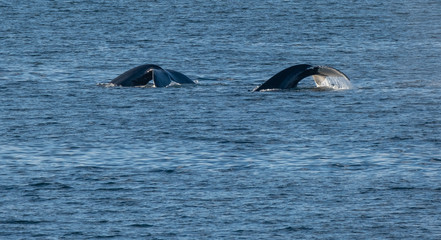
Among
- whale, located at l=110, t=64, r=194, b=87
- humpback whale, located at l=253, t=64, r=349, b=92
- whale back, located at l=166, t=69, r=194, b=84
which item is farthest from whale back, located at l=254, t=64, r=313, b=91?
whale, located at l=110, t=64, r=194, b=87

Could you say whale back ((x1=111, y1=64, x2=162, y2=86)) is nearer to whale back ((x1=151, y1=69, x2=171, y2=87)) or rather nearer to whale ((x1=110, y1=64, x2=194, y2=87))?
whale ((x1=110, y1=64, x2=194, y2=87))

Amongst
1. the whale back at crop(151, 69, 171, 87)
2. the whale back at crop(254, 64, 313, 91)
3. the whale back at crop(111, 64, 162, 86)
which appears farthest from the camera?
the whale back at crop(111, 64, 162, 86)

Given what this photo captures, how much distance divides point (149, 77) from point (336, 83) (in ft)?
19.4

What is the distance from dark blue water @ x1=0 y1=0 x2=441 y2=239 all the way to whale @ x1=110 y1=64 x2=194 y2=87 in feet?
1.42

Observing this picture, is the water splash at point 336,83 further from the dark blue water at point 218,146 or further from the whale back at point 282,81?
the whale back at point 282,81

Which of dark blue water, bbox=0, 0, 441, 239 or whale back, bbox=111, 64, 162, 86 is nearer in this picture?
dark blue water, bbox=0, 0, 441, 239

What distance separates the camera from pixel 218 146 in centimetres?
2472

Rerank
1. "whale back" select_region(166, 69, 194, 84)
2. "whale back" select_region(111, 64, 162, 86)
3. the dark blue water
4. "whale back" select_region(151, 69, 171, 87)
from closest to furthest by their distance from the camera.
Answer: the dark blue water
"whale back" select_region(151, 69, 171, 87)
"whale back" select_region(111, 64, 162, 86)
"whale back" select_region(166, 69, 194, 84)

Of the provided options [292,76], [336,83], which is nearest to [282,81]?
[292,76]

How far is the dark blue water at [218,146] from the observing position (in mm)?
18000

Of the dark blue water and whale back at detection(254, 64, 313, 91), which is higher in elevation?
whale back at detection(254, 64, 313, 91)

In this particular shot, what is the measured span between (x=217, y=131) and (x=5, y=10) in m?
60.5

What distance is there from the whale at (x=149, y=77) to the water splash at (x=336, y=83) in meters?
4.33

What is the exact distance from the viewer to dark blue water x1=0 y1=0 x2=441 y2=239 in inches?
709
